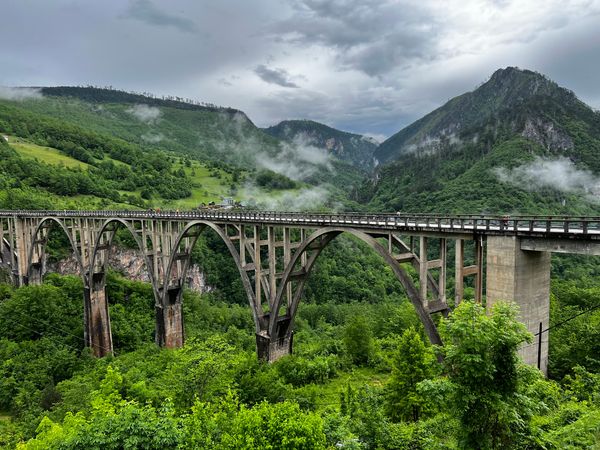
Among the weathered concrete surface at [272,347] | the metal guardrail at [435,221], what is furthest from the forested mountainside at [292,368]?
the metal guardrail at [435,221]

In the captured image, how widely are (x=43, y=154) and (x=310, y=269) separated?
5805 inches

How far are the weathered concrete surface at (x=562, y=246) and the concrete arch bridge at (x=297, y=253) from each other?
0.13ft

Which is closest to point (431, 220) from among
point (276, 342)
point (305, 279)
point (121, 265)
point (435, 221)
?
point (435, 221)

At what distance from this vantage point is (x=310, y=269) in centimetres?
3384

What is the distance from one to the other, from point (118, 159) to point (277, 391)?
6708 inches

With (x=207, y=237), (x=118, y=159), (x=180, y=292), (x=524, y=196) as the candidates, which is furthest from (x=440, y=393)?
(x=118, y=159)

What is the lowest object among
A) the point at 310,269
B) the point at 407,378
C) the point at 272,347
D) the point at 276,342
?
the point at 272,347

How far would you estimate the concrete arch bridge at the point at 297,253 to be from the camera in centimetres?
1900

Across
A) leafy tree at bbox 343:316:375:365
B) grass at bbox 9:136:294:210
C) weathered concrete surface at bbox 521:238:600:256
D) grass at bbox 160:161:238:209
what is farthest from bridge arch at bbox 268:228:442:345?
grass at bbox 160:161:238:209

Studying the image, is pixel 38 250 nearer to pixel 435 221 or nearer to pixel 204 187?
pixel 435 221

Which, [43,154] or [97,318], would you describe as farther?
[43,154]

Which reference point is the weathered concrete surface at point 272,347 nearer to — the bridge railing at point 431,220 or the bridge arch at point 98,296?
the bridge railing at point 431,220

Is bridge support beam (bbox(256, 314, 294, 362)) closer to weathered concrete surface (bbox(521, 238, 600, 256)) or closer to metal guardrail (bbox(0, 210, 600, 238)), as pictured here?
metal guardrail (bbox(0, 210, 600, 238))

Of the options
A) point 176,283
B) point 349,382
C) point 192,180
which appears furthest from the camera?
point 192,180
